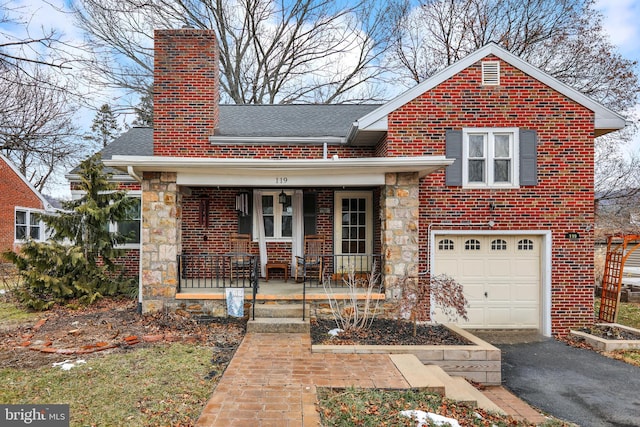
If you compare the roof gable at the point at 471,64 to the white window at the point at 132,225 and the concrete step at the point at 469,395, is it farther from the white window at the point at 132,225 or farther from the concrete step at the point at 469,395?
the white window at the point at 132,225

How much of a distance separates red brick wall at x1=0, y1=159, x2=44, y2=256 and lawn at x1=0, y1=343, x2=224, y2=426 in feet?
46.8

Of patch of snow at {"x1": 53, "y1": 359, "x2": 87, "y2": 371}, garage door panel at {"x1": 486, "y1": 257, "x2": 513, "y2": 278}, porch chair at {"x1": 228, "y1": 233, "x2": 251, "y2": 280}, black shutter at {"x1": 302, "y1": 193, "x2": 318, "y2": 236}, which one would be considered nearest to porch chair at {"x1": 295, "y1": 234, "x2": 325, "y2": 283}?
black shutter at {"x1": 302, "y1": 193, "x2": 318, "y2": 236}

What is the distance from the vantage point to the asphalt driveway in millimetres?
4777

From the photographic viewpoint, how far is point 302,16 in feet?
61.0

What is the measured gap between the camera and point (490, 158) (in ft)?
27.2

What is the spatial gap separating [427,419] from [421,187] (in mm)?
5370

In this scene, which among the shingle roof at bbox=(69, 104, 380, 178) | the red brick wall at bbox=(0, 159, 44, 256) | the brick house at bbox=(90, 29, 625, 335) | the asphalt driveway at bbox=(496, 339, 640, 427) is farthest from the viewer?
the red brick wall at bbox=(0, 159, 44, 256)

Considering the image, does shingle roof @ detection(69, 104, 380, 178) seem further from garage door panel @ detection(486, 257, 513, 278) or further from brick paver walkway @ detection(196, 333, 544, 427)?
brick paver walkway @ detection(196, 333, 544, 427)

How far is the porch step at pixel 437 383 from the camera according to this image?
4227 millimetres

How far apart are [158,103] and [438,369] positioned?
26.7 ft

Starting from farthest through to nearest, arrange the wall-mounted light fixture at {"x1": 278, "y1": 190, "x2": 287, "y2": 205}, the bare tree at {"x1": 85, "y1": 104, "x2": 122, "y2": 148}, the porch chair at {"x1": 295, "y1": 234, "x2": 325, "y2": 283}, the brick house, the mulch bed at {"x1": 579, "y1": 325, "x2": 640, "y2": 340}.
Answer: the bare tree at {"x1": 85, "y1": 104, "x2": 122, "y2": 148} → the wall-mounted light fixture at {"x1": 278, "y1": 190, "x2": 287, "y2": 205} → the porch chair at {"x1": 295, "y1": 234, "x2": 325, "y2": 283} → the mulch bed at {"x1": 579, "y1": 325, "x2": 640, "y2": 340} → the brick house

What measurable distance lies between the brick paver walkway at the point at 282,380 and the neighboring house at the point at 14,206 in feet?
47.4

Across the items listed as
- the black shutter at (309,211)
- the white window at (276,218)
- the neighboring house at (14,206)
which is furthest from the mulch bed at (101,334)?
the neighboring house at (14,206)

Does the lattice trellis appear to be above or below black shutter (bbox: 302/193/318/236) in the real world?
below
